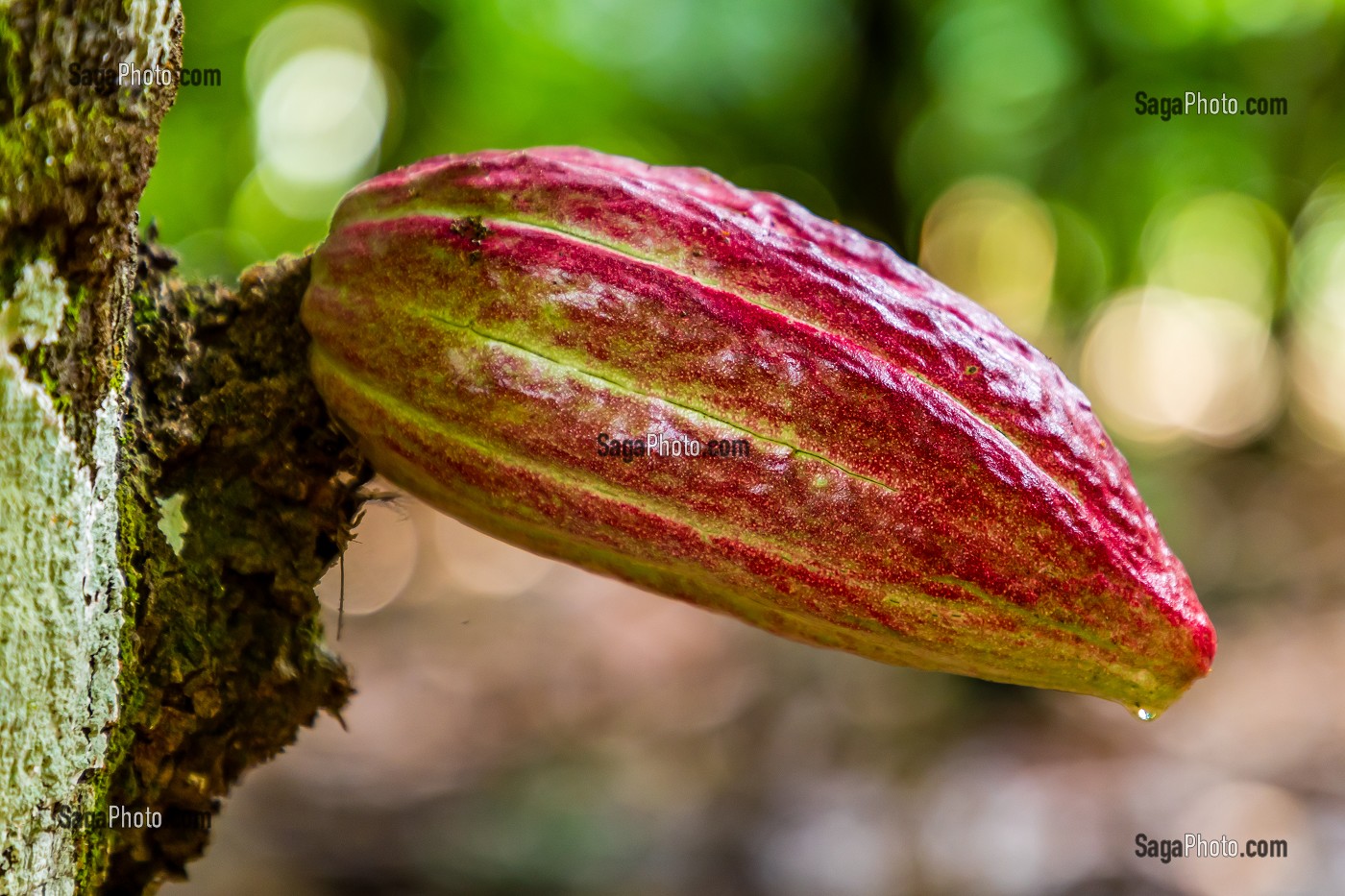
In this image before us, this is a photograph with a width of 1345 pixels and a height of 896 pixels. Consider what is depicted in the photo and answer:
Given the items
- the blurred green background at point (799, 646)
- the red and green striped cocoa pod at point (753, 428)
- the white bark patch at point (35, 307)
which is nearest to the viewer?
the white bark patch at point (35, 307)

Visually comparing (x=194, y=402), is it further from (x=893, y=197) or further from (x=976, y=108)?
(x=976, y=108)

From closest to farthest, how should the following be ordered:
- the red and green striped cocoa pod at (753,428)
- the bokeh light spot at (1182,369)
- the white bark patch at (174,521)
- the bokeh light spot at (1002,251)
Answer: the red and green striped cocoa pod at (753,428)
the white bark patch at (174,521)
the bokeh light spot at (1002,251)
the bokeh light spot at (1182,369)

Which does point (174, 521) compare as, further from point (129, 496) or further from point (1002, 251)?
point (1002, 251)

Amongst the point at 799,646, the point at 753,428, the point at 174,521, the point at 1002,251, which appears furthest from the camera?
the point at 1002,251

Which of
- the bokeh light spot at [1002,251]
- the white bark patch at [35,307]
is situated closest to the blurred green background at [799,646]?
the bokeh light spot at [1002,251]

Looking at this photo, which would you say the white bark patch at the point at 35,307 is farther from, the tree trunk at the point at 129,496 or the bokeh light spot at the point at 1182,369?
the bokeh light spot at the point at 1182,369

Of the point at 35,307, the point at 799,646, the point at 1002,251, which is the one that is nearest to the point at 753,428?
the point at 35,307

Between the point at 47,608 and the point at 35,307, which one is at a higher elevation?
the point at 35,307

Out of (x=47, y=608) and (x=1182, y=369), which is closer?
(x=47, y=608)
